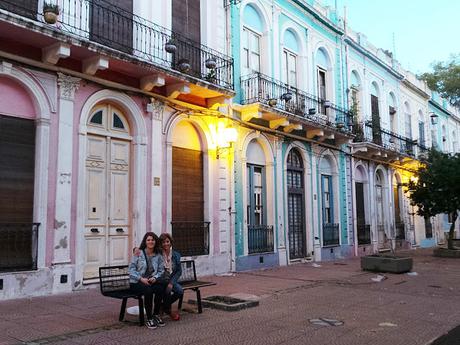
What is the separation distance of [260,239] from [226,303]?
6.50m

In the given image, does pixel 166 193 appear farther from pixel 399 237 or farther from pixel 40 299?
pixel 399 237

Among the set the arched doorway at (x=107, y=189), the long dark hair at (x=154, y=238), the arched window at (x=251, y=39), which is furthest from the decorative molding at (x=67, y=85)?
the arched window at (x=251, y=39)

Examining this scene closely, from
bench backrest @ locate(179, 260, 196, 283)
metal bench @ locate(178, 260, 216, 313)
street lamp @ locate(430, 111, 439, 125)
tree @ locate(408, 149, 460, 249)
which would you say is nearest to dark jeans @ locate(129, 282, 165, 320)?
metal bench @ locate(178, 260, 216, 313)

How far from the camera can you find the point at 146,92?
36.0 ft

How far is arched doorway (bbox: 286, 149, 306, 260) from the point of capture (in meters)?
15.9

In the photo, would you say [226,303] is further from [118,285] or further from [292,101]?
[292,101]

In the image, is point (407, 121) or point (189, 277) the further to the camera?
point (407, 121)

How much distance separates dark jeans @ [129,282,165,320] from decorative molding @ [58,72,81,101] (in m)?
4.60

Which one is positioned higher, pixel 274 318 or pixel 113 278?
pixel 113 278

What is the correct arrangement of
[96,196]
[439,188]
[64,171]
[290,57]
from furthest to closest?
[439,188] < [290,57] < [96,196] < [64,171]

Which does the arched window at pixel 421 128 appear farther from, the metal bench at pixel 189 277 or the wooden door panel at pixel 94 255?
the metal bench at pixel 189 277

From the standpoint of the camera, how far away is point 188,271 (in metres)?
7.93

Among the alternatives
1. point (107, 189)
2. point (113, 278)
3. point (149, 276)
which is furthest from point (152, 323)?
point (107, 189)

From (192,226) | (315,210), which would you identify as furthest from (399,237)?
(192,226)
